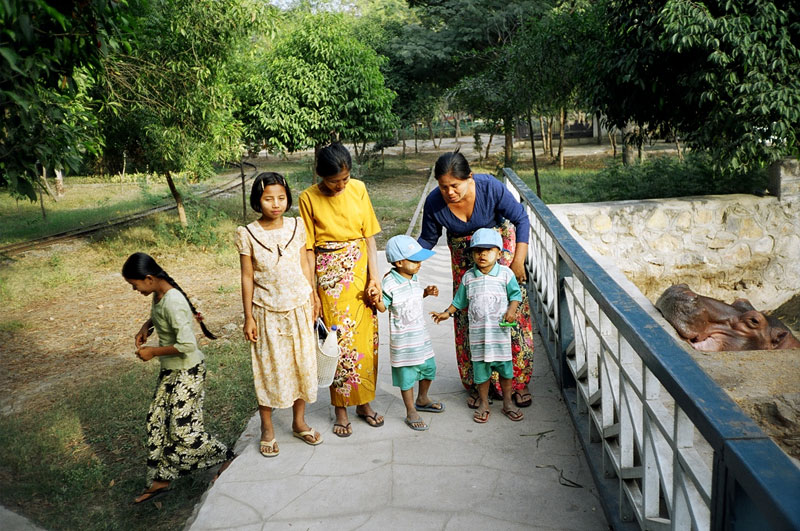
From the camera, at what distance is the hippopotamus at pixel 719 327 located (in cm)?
680

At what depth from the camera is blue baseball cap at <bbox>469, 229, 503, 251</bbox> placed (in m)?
3.70

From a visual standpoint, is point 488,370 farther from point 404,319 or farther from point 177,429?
point 177,429

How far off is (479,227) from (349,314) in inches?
35.1

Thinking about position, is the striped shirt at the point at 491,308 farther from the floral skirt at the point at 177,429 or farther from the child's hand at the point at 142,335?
the child's hand at the point at 142,335

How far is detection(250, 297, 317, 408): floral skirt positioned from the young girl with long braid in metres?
0.38

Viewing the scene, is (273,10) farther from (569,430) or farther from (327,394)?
(569,430)

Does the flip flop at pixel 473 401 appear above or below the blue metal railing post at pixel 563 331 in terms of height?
below

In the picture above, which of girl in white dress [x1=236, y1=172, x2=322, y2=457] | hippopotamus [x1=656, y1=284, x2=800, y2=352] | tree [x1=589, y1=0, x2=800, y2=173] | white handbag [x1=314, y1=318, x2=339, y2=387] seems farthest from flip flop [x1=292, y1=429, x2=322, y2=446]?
tree [x1=589, y1=0, x2=800, y2=173]

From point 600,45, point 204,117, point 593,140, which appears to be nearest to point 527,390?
point 600,45

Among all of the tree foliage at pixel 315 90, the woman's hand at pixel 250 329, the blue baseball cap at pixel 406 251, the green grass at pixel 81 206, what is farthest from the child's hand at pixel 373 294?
the green grass at pixel 81 206

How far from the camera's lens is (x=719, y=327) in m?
6.90

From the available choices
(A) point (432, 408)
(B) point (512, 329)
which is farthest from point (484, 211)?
(A) point (432, 408)

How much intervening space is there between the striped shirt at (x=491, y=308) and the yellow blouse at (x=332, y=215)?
0.72 meters

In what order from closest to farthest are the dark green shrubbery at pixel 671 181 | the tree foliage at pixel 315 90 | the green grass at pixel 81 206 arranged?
the dark green shrubbery at pixel 671 181 → the tree foliage at pixel 315 90 → the green grass at pixel 81 206
